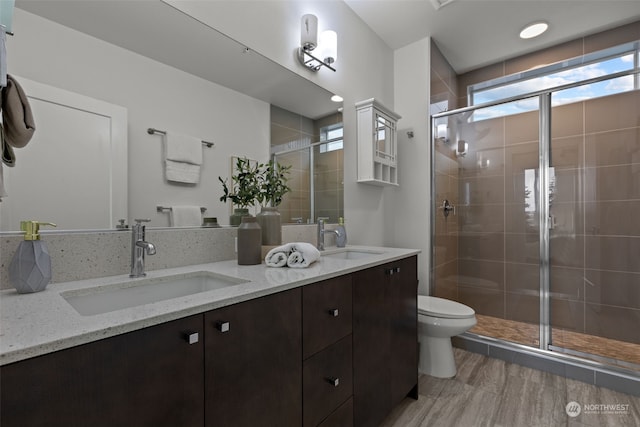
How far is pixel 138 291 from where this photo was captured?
0.99m

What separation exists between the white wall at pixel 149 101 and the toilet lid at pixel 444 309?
4.61ft

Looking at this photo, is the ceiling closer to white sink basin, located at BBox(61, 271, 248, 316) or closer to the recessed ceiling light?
the recessed ceiling light

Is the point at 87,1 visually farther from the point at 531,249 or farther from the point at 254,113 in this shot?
the point at 531,249

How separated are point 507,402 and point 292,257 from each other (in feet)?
5.05

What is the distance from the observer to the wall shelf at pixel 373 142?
85.4 inches

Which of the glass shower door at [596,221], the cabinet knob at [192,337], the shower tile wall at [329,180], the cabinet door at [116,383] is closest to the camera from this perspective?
the cabinet door at [116,383]

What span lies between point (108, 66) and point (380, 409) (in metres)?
1.77

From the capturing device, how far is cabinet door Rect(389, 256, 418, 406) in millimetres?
1522

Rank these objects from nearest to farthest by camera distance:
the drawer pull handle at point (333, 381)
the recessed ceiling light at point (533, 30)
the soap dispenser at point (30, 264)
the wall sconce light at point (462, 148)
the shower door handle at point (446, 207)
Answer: the soap dispenser at point (30, 264) → the drawer pull handle at point (333, 381) → the recessed ceiling light at point (533, 30) → the shower door handle at point (446, 207) → the wall sconce light at point (462, 148)

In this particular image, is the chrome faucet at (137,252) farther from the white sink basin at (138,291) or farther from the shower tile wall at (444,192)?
the shower tile wall at (444,192)

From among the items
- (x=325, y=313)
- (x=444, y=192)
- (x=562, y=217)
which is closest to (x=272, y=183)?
(x=325, y=313)

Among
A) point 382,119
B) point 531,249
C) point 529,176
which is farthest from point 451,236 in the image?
point 382,119

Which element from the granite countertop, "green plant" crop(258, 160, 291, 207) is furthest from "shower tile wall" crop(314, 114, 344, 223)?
the granite countertop

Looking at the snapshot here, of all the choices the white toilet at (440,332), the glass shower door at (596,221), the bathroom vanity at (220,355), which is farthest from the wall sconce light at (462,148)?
the bathroom vanity at (220,355)
